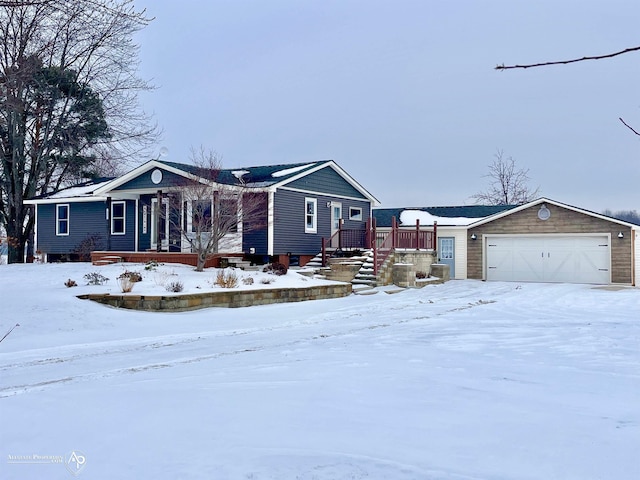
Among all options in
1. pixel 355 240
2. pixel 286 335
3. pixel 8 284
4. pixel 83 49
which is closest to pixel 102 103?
pixel 83 49

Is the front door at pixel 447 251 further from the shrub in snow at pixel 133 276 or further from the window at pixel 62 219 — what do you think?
the window at pixel 62 219

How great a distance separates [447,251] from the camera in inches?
1143

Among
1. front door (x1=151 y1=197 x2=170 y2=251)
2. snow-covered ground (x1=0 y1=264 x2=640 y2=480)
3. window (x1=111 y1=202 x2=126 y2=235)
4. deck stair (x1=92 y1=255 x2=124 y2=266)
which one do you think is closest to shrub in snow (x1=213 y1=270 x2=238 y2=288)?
snow-covered ground (x1=0 y1=264 x2=640 y2=480)

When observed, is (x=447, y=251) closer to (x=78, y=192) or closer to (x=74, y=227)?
(x=74, y=227)

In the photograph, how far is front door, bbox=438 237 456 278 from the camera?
94.5 ft

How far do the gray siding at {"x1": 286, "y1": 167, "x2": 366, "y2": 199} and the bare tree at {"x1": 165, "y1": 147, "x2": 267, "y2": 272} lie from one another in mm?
2540

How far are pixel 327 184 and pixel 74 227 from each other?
36.8ft

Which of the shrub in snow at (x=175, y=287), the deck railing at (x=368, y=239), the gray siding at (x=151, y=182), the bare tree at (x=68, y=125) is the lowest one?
the shrub in snow at (x=175, y=287)

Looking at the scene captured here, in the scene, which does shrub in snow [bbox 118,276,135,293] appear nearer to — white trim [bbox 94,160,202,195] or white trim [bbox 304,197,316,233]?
white trim [bbox 94,160,202,195]

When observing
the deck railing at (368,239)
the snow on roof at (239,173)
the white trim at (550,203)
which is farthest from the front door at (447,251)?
the snow on roof at (239,173)

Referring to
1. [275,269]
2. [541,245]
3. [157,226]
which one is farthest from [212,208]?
[541,245]

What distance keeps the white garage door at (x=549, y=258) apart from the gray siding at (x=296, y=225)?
7253mm

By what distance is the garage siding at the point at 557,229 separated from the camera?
24875 mm

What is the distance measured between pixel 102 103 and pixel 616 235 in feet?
80.3
